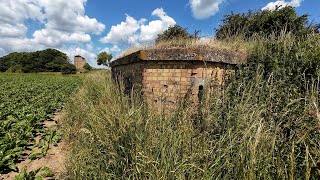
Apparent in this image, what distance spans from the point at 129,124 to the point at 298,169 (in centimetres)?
205

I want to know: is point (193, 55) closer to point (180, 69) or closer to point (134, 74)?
point (180, 69)

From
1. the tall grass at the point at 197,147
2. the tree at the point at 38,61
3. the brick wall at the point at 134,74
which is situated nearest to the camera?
the tall grass at the point at 197,147

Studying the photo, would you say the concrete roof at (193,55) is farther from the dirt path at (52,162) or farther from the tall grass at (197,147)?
the dirt path at (52,162)

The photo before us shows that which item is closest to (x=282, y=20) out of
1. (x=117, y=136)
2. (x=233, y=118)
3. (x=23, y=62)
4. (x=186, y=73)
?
(x=186, y=73)

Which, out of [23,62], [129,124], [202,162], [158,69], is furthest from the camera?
[23,62]

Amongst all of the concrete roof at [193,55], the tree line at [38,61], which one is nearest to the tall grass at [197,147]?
the concrete roof at [193,55]

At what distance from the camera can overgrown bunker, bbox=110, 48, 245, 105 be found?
14.7 ft

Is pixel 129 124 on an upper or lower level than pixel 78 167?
upper

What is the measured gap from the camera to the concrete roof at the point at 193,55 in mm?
4438

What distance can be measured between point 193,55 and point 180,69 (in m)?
0.39

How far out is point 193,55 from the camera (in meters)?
4.43

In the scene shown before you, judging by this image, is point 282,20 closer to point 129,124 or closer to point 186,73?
point 186,73

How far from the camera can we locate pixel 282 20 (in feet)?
46.4

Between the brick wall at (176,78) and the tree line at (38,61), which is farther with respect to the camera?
the tree line at (38,61)
